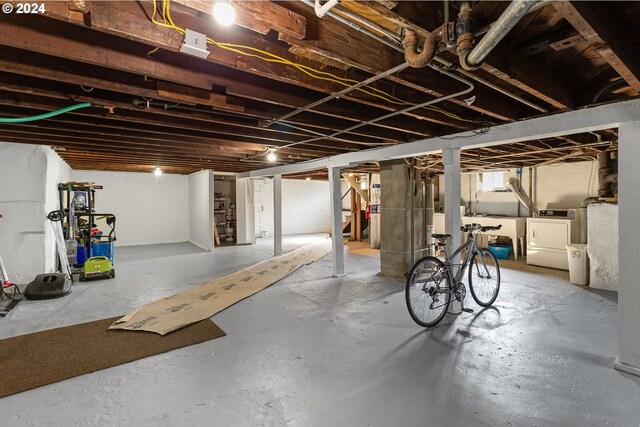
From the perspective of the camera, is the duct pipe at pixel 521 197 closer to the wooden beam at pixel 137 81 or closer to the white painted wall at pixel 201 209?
the wooden beam at pixel 137 81

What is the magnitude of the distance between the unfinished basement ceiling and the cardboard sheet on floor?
2019mm

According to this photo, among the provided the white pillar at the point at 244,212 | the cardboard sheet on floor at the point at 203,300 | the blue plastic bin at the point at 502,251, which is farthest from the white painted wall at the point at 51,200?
the blue plastic bin at the point at 502,251

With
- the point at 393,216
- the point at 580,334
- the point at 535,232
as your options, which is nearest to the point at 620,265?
the point at 580,334

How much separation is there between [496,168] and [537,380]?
6078 millimetres

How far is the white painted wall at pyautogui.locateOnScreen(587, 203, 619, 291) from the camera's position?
437 cm

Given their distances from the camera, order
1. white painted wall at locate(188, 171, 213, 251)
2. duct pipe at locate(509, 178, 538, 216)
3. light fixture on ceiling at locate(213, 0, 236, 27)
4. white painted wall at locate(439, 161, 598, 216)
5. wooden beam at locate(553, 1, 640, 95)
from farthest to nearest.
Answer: white painted wall at locate(188, 171, 213, 251) < duct pipe at locate(509, 178, 538, 216) < white painted wall at locate(439, 161, 598, 216) < wooden beam at locate(553, 1, 640, 95) < light fixture on ceiling at locate(213, 0, 236, 27)

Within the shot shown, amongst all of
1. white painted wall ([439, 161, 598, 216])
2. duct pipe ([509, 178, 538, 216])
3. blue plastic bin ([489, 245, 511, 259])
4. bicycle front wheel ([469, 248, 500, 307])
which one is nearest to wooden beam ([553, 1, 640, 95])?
bicycle front wheel ([469, 248, 500, 307])

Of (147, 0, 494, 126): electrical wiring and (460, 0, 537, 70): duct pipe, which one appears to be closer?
(460, 0, 537, 70): duct pipe

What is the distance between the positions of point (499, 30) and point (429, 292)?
2.52 metres

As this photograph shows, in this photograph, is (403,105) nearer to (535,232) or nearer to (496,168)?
(535,232)

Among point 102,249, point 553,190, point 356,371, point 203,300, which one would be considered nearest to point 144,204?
point 102,249

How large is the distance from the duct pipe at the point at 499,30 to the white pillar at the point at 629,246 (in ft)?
5.78

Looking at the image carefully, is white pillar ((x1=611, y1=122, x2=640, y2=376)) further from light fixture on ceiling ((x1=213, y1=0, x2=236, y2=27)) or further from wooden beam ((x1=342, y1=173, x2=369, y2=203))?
wooden beam ((x1=342, y1=173, x2=369, y2=203))

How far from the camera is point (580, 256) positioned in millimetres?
4699
